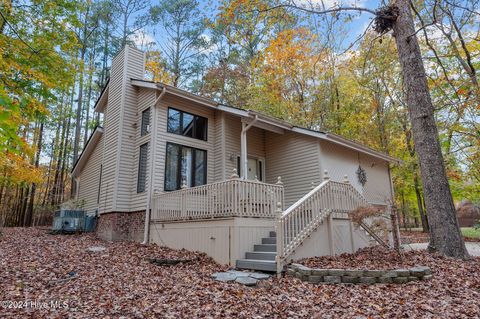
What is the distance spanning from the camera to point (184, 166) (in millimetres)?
11711

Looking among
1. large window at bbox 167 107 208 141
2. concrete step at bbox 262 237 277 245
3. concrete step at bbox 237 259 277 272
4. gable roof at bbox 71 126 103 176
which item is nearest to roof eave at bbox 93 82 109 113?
gable roof at bbox 71 126 103 176

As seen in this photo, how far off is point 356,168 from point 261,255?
819 centimetres

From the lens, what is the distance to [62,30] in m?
11.0

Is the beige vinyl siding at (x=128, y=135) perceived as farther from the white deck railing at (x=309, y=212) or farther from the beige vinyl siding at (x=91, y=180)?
the white deck railing at (x=309, y=212)

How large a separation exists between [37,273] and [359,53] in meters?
22.0

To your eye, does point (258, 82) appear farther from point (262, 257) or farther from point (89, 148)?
point (262, 257)

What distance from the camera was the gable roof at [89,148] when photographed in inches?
569

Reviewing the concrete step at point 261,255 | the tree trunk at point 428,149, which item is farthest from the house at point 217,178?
the tree trunk at point 428,149

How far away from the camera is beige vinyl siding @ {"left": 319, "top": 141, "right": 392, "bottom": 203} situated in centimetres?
1200

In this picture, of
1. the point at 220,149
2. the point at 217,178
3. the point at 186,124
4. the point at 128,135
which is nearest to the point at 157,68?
the point at 128,135

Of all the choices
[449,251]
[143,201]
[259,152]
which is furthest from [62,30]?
[449,251]

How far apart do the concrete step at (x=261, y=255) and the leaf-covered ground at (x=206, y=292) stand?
731 mm

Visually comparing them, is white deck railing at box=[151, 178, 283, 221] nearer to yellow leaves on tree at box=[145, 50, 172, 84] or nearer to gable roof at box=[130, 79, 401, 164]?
gable roof at box=[130, 79, 401, 164]

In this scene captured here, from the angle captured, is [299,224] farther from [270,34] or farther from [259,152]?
[270,34]
